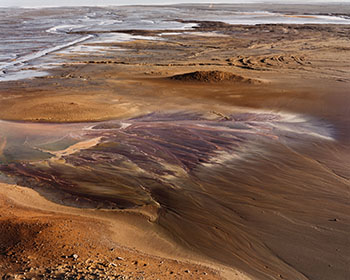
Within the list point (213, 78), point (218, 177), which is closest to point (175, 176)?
point (218, 177)

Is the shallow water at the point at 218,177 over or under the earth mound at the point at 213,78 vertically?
under

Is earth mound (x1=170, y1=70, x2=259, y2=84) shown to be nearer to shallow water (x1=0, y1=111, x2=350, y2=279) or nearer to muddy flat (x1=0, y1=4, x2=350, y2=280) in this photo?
muddy flat (x1=0, y1=4, x2=350, y2=280)

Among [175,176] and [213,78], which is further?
[213,78]

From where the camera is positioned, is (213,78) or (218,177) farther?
(213,78)

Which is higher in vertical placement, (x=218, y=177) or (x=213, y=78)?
(x=213, y=78)

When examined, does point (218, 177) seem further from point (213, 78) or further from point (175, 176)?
point (213, 78)

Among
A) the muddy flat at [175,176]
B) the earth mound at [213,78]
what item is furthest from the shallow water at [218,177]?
the earth mound at [213,78]

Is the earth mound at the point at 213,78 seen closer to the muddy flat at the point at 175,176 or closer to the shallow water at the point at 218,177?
the muddy flat at the point at 175,176

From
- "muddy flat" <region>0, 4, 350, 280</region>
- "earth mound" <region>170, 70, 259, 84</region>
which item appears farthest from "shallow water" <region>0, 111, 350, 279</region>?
"earth mound" <region>170, 70, 259, 84</region>

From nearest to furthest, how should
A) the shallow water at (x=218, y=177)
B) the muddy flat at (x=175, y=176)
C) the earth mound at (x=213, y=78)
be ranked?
the muddy flat at (x=175, y=176), the shallow water at (x=218, y=177), the earth mound at (x=213, y=78)
